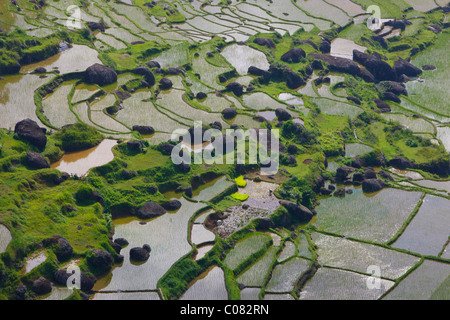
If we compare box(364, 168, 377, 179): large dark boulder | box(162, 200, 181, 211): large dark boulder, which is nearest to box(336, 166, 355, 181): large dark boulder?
box(364, 168, 377, 179): large dark boulder

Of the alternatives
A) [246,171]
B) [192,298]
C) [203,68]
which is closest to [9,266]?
[192,298]

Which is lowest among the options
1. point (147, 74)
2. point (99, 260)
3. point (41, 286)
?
point (147, 74)

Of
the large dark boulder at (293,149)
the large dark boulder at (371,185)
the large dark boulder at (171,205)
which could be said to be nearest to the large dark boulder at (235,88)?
the large dark boulder at (293,149)

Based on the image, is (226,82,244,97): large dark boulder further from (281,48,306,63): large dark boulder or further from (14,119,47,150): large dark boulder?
(14,119,47,150): large dark boulder

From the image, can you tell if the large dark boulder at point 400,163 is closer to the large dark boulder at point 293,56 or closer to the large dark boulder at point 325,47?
the large dark boulder at point 293,56

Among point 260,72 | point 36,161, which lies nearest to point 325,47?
point 260,72

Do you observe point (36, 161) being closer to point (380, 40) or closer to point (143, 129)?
point (143, 129)
